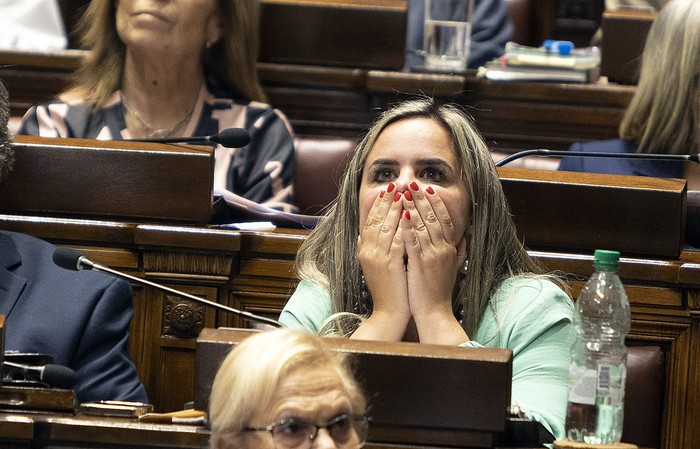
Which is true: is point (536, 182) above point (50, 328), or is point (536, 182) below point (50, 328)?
above

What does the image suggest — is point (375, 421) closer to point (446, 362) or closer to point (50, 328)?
point (446, 362)

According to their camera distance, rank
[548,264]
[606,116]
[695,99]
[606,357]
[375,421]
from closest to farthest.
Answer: [375,421]
[606,357]
[548,264]
[695,99]
[606,116]

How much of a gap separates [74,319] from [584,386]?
705 mm

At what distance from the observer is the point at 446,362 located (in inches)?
48.1

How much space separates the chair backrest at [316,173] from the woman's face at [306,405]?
1.39 meters

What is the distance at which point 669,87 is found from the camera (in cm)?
242

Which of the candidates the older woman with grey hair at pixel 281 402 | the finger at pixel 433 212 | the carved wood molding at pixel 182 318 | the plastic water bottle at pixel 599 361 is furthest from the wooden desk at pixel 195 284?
the older woman with grey hair at pixel 281 402

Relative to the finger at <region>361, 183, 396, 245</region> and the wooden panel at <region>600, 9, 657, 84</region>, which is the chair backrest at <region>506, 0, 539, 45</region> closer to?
the wooden panel at <region>600, 9, 657, 84</region>

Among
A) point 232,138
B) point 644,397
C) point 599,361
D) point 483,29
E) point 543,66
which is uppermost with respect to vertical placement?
point 483,29

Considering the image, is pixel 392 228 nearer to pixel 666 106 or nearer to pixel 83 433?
pixel 83 433

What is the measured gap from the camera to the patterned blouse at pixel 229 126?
2.39 metres

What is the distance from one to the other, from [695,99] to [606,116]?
34 cm

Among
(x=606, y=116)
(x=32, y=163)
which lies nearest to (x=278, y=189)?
(x=32, y=163)

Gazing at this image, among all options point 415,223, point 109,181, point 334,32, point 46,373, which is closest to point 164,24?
point 334,32
